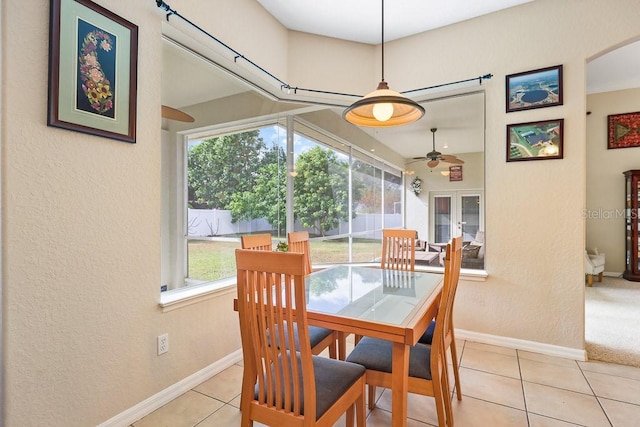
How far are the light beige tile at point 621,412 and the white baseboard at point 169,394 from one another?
98.0 inches

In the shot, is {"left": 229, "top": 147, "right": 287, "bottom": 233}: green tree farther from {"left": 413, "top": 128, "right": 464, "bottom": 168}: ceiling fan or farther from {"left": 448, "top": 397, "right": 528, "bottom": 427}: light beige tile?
{"left": 448, "top": 397, "right": 528, "bottom": 427}: light beige tile

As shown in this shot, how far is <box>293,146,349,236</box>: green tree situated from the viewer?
355 centimetres

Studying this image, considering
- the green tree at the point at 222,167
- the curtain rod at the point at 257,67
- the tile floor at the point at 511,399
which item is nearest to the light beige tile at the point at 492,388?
the tile floor at the point at 511,399

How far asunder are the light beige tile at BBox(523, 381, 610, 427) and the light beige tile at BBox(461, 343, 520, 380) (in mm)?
215

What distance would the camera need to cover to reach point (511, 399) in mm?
2025

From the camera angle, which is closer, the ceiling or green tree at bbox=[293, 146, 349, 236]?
the ceiling

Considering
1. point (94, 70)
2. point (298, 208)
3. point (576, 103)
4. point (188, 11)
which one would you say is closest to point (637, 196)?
point (576, 103)

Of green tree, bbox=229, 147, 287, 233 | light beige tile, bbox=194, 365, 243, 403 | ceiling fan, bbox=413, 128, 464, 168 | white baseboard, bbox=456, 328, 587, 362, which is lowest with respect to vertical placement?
light beige tile, bbox=194, 365, 243, 403

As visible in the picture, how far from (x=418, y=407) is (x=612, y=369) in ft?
5.55

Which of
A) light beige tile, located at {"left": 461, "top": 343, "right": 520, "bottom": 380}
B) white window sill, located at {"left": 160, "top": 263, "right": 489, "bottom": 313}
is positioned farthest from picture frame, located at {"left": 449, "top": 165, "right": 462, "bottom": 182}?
light beige tile, located at {"left": 461, "top": 343, "right": 520, "bottom": 380}

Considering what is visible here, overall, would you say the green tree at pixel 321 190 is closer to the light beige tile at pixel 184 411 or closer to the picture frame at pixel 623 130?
the light beige tile at pixel 184 411

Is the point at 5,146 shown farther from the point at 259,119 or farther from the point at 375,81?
the point at 375,81

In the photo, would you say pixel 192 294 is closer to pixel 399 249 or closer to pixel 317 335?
pixel 317 335

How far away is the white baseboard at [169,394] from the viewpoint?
1.78 meters
